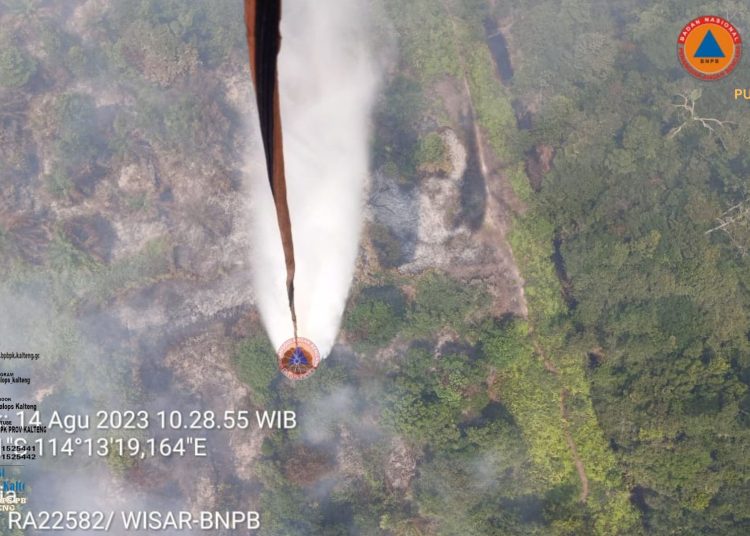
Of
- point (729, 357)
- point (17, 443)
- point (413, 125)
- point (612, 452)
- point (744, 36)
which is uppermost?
point (744, 36)

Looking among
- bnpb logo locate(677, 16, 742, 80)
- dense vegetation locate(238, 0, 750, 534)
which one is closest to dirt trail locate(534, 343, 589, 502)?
dense vegetation locate(238, 0, 750, 534)

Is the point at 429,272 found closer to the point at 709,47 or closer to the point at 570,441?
the point at 570,441

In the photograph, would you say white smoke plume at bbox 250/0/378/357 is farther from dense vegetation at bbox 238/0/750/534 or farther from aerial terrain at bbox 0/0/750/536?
dense vegetation at bbox 238/0/750/534

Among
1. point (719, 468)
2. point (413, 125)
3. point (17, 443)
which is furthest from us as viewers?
point (413, 125)

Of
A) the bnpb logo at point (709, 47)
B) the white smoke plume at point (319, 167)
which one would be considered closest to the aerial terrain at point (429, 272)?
the bnpb logo at point (709, 47)

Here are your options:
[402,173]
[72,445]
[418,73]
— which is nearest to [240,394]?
[72,445]

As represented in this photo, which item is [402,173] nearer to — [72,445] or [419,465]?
[419,465]
